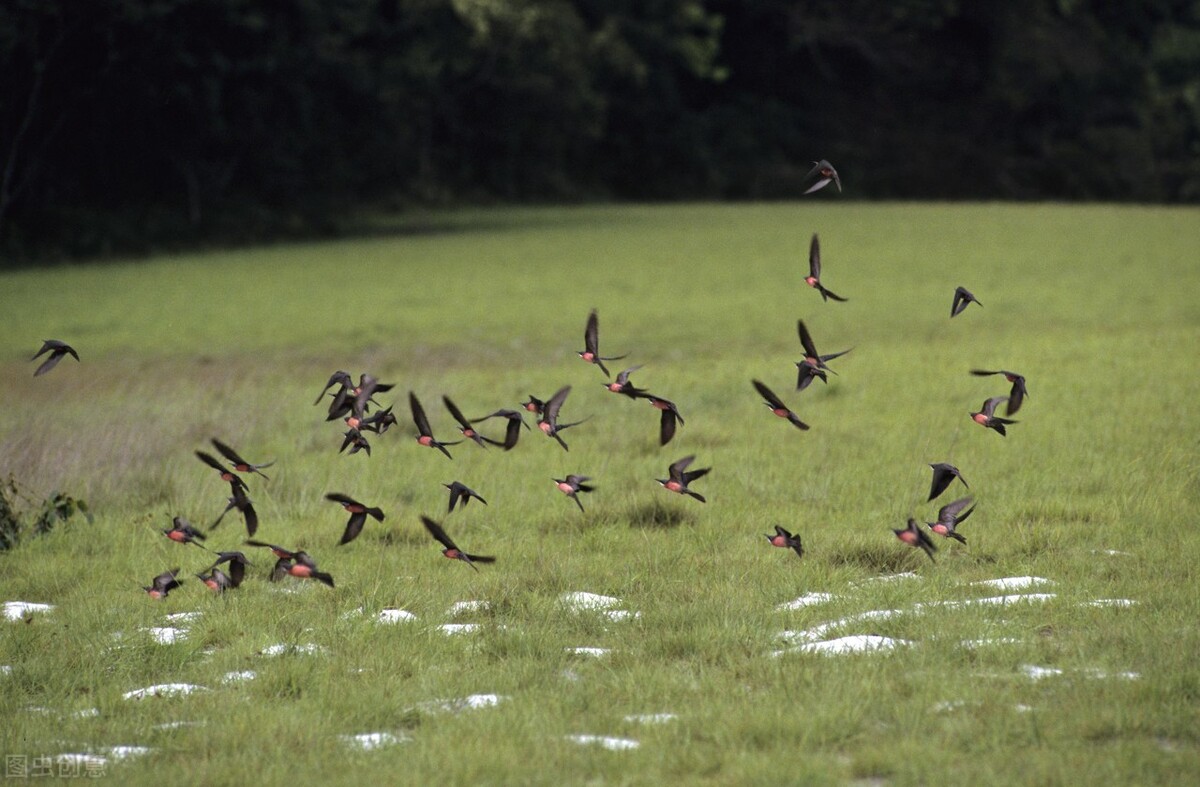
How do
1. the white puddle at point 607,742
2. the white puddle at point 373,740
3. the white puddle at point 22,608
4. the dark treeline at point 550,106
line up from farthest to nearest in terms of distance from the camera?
the dark treeline at point 550,106
the white puddle at point 22,608
the white puddle at point 373,740
the white puddle at point 607,742

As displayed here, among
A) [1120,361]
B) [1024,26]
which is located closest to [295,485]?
[1120,361]

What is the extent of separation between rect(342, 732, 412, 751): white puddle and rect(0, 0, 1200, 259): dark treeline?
2177 cm

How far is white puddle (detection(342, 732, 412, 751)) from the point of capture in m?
4.27

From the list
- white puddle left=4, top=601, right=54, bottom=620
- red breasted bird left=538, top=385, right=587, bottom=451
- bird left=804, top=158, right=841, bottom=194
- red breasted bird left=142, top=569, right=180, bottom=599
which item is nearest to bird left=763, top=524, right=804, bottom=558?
red breasted bird left=538, top=385, right=587, bottom=451

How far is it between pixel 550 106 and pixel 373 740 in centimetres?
3307

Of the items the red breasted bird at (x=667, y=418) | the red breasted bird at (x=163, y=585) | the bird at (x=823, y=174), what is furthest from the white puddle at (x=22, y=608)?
the bird at (x=823, y=174)

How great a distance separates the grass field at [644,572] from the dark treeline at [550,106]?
12.9 meters

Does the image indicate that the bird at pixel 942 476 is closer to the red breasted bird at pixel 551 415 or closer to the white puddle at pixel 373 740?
the red breasted bird at pixel 551 415

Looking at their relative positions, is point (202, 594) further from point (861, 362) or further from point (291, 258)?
point (291, 258)

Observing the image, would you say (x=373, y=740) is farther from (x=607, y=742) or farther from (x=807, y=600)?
(x=807, y=600)

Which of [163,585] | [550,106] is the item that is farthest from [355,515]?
[550,106]

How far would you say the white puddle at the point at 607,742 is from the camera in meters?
4.16

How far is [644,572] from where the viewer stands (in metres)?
6.11

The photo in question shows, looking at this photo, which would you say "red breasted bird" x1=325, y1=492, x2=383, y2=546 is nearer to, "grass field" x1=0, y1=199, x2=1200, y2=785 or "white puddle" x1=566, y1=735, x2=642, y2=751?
"grass field" x1=0, y1=199, x2=1200, y2=785
